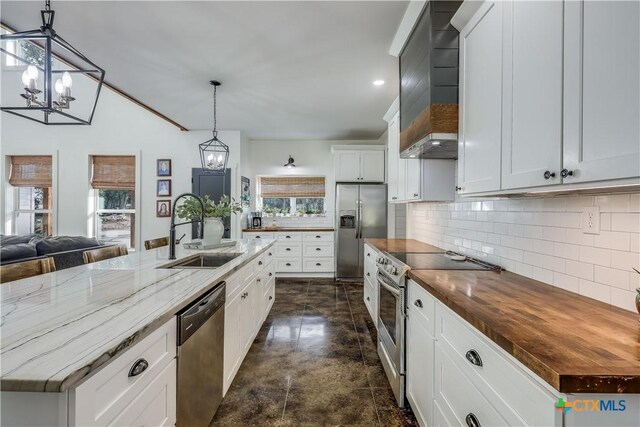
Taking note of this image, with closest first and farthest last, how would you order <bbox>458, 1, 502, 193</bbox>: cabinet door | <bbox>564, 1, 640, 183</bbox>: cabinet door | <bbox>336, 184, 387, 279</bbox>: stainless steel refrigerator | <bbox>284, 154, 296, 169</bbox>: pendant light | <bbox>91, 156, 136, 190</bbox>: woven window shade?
1. <bbox>564, 1, 640, 183</bbox>: cabinet door
2. <bbox>458, 1, 502, 193</bbox>: cabinet door
3. <bbox>336, 184, 387, 279</bbox>: stainless steel refrigerator
4. <bbox>91, 156, 136, 190</bbox>: woven window shade
5. <bbox>284, 154, 296, 169</bbox>: pendant light

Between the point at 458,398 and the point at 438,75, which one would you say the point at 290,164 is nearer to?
the point at 438,75

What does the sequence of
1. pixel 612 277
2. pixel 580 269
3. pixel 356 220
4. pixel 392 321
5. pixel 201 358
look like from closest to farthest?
pixel 612 277 < pixel 580 269 < pixel 201 358 < pixel 392 321 < pixel 356 220

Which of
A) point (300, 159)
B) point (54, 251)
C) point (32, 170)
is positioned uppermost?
point (300, 159)

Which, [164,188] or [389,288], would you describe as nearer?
[389,288]

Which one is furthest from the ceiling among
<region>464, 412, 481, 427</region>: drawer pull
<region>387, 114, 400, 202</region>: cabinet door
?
<region>464, 412, 481, 427</region>: drawer pull

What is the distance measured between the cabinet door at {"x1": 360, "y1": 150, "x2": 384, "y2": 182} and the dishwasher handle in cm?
391

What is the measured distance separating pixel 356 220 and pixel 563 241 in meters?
3.72

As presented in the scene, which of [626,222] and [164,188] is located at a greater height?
[164,188]

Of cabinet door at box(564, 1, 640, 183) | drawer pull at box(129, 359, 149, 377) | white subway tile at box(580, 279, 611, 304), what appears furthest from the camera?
white subway tile at box(580, 279, 611, 304)

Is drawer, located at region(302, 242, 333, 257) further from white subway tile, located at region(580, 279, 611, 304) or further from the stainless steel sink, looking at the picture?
white subway tile, located at region(580, 279, 611, 304)

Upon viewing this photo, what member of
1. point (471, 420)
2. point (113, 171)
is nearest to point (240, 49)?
point (471, 420)

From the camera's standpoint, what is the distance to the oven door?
1.81m

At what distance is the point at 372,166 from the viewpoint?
5.16 m

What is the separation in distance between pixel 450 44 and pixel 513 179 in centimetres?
109
